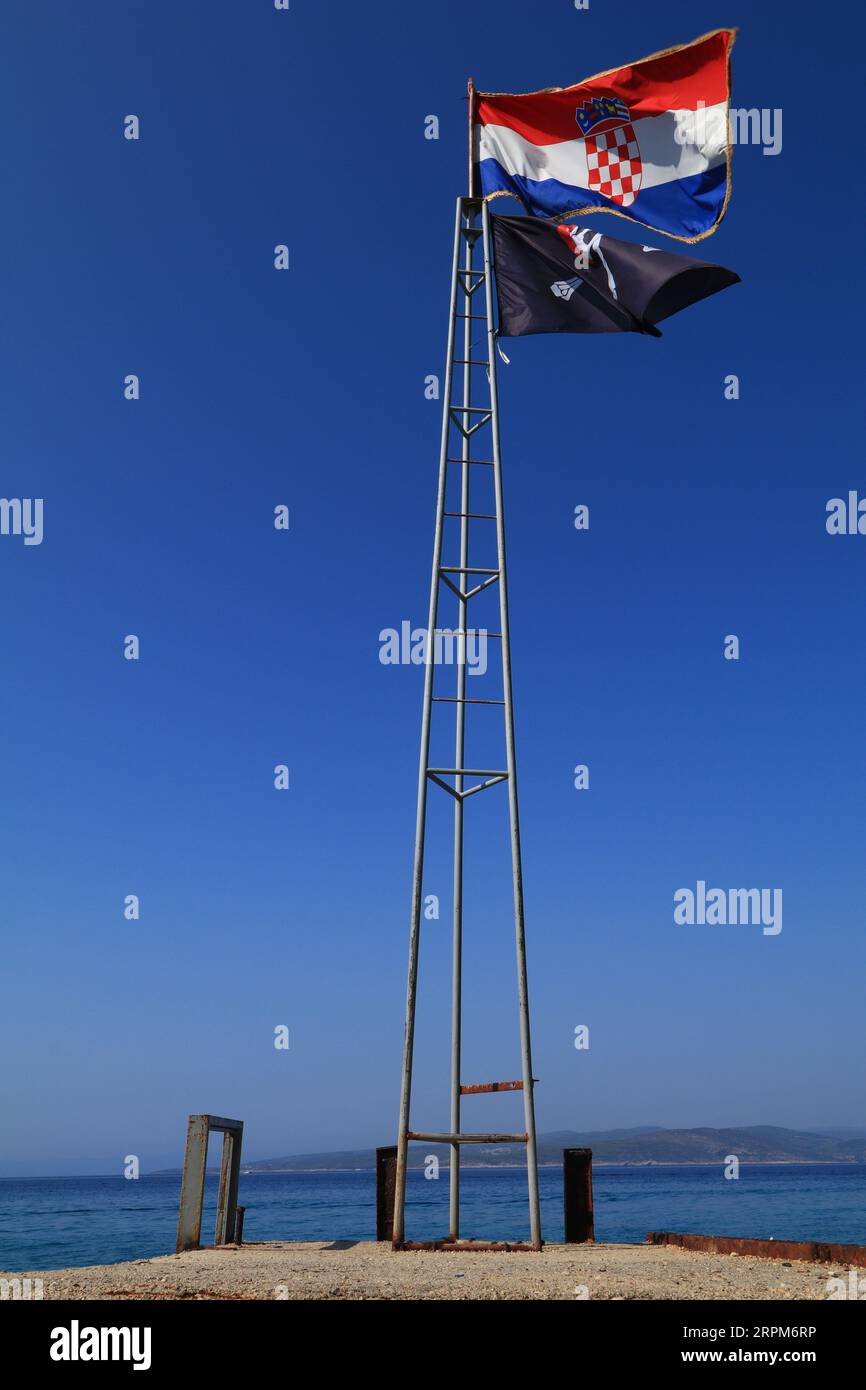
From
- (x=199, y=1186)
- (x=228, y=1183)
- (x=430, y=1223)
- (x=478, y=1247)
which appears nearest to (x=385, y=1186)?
(x=228, y=1183)

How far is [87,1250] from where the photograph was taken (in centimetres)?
5722

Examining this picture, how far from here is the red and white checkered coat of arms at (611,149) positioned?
18000 millimetres

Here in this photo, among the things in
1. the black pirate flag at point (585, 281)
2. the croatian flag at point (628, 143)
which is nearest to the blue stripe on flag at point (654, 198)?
the croatian flag at point (628, 143)

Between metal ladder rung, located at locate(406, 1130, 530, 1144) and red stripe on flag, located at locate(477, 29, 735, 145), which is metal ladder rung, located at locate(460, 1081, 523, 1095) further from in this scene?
red stripe on flag, located at locate(477, 29, 735, 145)

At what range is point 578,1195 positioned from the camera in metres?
18.1

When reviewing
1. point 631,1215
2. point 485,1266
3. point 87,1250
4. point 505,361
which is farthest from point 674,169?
point 631,1215

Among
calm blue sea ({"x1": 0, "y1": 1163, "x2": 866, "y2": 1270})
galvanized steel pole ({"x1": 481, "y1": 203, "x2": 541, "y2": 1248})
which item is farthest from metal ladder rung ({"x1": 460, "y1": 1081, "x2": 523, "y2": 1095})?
calm blue sea ({"x1": 0, "y1": 1163, "x2": 866, "y2": 1270})

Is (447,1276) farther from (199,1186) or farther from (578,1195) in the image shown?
(578,1195)

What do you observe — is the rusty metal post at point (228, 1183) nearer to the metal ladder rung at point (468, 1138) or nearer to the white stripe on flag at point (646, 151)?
the metal ladder rung at point (468, 1138)

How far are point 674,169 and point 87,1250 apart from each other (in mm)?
57485

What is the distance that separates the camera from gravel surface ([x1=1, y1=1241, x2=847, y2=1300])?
9781 mm

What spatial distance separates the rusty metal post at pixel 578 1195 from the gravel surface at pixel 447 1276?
276 centimetres

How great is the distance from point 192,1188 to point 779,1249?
27.0 feet
